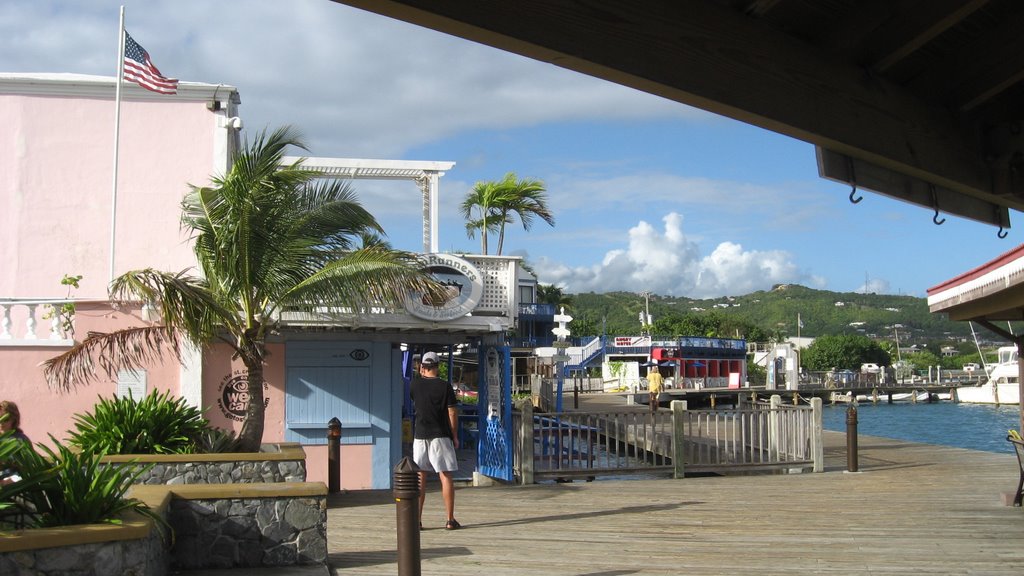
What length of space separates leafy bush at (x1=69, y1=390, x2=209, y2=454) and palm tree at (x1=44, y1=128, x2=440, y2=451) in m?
0.86

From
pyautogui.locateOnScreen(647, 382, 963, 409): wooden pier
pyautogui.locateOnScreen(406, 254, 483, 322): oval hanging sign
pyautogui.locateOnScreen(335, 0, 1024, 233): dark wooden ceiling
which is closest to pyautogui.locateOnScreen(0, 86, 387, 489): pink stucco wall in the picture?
pyautogui.locateOnScreen(406, 254, 483, 322): oval hanging sign

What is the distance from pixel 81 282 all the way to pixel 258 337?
6.06 meters

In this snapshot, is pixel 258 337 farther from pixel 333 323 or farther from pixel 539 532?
pixel 539 532

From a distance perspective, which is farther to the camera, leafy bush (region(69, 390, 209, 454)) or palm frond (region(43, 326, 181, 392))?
palm frond (region(43, 326, 181, 392))

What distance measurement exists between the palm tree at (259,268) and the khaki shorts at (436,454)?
2.57m

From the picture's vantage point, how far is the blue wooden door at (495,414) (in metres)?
15.0

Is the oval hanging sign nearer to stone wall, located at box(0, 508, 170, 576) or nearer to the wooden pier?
stone wall, located at box(0, 508, 170, 576)

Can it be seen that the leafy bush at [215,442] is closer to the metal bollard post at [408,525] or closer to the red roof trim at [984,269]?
the metal bollard post at [408,525]

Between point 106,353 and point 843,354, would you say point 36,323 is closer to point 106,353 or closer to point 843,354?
point 106,353

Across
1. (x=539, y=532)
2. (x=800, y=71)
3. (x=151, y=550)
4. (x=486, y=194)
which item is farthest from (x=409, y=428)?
(x=800, y=71)

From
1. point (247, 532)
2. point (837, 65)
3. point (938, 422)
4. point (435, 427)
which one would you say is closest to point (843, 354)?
point (938, 422)

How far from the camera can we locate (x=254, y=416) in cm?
1127

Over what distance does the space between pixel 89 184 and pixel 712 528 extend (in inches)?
471

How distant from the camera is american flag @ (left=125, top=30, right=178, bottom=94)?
15453 mm
